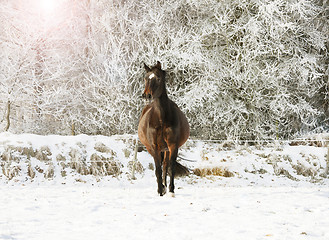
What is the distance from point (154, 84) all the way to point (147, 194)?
2399 mm

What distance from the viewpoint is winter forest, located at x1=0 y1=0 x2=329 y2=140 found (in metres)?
13.1

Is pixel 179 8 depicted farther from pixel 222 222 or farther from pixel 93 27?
pixel 222 222

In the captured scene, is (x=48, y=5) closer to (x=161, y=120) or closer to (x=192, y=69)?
(x=192, y=69)

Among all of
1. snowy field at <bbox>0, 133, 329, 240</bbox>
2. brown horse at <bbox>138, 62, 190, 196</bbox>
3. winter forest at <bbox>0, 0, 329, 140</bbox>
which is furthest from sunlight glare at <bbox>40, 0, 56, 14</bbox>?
brown horse at <bbox>138, 62, 190, 196</bbox>

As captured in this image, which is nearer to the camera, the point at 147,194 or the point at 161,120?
the point at 161,120

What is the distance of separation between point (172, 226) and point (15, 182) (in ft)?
20.8

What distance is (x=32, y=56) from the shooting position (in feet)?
45.7

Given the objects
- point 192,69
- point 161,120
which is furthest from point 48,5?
point 161,120

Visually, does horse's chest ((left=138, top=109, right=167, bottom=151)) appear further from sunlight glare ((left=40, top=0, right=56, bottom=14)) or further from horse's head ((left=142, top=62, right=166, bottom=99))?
sunlight glare ((left=40, top=0, right=56, bottom=14))

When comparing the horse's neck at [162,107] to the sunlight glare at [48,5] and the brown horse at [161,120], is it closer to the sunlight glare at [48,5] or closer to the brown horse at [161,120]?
the brown horse at [161,120]

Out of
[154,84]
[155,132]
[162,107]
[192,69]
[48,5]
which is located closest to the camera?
[154,84]

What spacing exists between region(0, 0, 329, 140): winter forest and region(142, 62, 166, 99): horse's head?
719cm

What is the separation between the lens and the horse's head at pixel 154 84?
5.71 m

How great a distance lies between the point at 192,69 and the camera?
14.0 m
